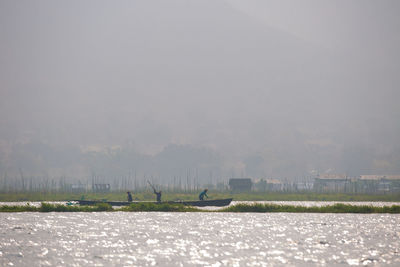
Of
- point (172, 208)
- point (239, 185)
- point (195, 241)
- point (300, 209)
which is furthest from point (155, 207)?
point (239, 185)

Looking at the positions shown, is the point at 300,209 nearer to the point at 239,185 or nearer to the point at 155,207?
the point at 155,207

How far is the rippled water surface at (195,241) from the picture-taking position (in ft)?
113

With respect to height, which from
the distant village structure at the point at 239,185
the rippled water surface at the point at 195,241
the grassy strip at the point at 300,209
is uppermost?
the distant village structure at the point at 239,185

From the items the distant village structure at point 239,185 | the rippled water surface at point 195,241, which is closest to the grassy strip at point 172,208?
the rippled water surface at point 195,241

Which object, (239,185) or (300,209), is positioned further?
(239,185)

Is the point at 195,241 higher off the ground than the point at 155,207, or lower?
lower

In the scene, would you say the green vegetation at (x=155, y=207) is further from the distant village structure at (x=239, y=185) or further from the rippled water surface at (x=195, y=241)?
the distant village structure at (x=239, y=185)

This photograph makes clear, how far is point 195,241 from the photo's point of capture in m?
43.6

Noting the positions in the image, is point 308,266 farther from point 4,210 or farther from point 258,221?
point 4,210

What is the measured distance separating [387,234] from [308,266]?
19.4 metres

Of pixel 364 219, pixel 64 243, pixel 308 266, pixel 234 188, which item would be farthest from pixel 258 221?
pixel 234 188

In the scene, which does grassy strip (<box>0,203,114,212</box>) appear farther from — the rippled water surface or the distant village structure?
the distant village structure

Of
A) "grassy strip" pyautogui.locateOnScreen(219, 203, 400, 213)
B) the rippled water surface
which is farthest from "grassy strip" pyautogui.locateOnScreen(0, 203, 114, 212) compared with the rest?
"grassy strip" pyautogui.locateOnScreen(219, 203, 400, 213)

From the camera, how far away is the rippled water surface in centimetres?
3438
